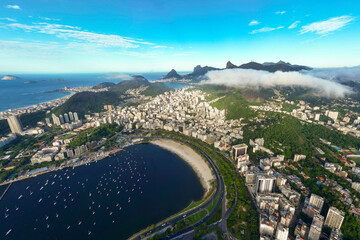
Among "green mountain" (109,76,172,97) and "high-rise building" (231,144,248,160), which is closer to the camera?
"high-rise building" (231,144,248,160)

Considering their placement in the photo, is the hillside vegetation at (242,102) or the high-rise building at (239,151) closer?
the high-rise building at (239,151)

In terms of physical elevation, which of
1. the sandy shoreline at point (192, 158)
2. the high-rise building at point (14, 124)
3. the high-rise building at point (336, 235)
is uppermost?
the high-rise building at point (14, 124)

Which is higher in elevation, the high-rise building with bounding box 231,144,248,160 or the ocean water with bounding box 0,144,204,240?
the high-rise building with bounding box 231,144,248,160

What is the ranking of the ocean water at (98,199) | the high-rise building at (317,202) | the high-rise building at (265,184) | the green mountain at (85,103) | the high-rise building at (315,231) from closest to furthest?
the high-rise building at (315,231)
the high-rise building at (317,202)
the ocean water at (98,199)
the high-rise building at (265,184)
the green mountain at (85,103)

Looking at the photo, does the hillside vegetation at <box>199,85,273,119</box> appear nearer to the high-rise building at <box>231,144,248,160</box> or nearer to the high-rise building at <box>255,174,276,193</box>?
the high-rise building at <box>231,144,248,160</box>

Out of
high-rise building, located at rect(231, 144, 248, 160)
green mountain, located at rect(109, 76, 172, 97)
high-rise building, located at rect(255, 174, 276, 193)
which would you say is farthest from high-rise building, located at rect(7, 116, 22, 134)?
high-rise building, located at rect(255, 174, 276, 193)

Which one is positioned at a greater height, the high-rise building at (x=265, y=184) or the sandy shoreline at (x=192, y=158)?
the high-rise building at (x=265, y=184)

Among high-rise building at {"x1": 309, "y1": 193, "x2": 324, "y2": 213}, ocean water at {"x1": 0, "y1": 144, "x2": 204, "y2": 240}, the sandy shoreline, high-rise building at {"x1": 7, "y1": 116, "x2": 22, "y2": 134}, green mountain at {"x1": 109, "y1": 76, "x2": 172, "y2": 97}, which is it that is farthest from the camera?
green mountain at {"x1": 109, "y1": 76, "x2": 172, "y2": 97}

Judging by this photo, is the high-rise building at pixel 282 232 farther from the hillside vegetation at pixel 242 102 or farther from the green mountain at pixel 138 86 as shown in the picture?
the green mountain at pixel 138 86

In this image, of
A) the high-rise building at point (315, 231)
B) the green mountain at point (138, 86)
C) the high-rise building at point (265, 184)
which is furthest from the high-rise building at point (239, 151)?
the green mountain at point (138, 86)
